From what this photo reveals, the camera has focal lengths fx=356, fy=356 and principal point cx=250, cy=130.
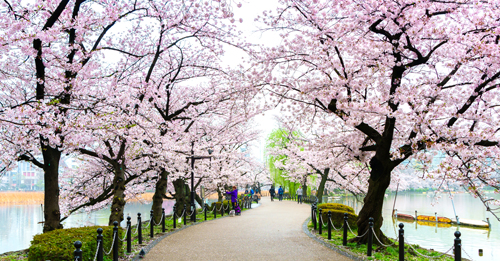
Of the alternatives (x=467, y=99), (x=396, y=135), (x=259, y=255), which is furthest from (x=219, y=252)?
(x=467, y=99)

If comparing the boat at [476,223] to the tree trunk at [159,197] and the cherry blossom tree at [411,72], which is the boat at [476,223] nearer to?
the cherry blossom tree at [411,72]

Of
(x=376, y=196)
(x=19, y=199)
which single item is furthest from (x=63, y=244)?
(x=19, y=199)

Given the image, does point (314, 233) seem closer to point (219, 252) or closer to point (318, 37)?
point (219, 252)

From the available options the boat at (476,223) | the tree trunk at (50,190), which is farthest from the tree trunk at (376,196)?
the boat at (476,223)

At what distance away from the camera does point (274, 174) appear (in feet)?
141

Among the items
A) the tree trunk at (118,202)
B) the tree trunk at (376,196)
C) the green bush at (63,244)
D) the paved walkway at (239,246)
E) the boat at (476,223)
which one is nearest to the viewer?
the green bush at (63,244)

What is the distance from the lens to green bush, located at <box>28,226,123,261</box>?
586 centimetres

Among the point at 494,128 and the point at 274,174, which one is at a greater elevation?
the point at 494,128

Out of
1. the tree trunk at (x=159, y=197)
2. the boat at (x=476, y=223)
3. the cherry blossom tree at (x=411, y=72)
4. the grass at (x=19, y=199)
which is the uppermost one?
the cherry blossom tree at (x=411, y=72)

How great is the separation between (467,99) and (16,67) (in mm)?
11390

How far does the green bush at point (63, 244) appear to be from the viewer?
586 centimetres

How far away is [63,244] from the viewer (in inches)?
239

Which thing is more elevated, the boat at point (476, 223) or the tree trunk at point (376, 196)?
the tree trunk at point (376, 196)

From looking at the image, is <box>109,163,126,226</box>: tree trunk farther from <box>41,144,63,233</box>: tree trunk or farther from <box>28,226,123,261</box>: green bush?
<box>28,226,123,261</box>: green bush
